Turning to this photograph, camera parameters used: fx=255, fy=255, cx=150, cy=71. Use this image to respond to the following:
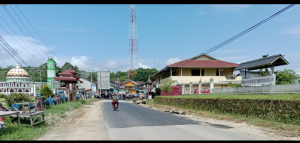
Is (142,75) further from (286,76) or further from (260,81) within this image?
(260,81)

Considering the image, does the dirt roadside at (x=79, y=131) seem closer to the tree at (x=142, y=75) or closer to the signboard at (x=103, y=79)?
the signboard at (x=103, y=79)

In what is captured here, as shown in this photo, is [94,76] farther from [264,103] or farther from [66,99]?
[264,103]

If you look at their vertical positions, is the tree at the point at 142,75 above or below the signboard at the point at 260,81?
above

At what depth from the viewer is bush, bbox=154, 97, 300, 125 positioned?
11289 millimetres

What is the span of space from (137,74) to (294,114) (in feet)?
355

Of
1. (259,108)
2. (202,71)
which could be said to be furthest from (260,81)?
(202,71)

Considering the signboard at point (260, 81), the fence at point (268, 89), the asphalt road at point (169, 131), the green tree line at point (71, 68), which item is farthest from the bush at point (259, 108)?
the green tree line at point (71, 68)

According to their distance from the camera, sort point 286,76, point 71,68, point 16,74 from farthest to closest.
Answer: point 71,68, point 16,74, point 286,76

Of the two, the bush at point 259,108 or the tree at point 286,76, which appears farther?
the tree at point 286,76

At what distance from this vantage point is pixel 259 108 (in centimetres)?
1341

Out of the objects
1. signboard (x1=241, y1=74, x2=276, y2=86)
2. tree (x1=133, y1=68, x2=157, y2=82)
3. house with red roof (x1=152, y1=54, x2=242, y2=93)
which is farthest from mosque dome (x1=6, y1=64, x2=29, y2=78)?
tree (x1=133, y1=68, x2=157, y2=82)

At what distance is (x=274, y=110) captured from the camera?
12383 mm

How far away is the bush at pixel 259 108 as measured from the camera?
→ 1129cm
